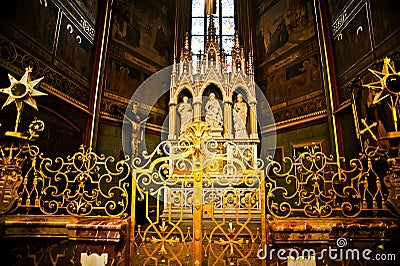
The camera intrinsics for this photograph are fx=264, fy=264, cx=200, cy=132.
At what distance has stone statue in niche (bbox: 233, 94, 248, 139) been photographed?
8.27 meters

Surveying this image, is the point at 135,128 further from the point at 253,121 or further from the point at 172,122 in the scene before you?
the point at 253,121

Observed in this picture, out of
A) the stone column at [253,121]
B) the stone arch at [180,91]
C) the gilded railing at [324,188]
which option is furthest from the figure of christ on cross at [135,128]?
the gilded railing at [324,188]

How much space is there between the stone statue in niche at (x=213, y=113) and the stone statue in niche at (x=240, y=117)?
491mm

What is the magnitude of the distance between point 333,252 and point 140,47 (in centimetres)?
879

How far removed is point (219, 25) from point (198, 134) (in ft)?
31.4

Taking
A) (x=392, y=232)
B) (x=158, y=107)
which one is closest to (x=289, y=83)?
(x=158, y=107)

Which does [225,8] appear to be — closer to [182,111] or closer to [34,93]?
[182,111]

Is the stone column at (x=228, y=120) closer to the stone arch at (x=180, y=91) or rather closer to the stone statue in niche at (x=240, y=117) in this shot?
the stone statue in niche at (x=240, y=117)

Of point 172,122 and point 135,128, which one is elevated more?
point 172,122

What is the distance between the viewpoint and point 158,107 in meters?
9.69

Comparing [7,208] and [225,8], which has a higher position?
[225,8]

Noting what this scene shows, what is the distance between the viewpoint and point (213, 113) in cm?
852

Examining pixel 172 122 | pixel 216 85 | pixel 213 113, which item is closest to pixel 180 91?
pixel 172 122

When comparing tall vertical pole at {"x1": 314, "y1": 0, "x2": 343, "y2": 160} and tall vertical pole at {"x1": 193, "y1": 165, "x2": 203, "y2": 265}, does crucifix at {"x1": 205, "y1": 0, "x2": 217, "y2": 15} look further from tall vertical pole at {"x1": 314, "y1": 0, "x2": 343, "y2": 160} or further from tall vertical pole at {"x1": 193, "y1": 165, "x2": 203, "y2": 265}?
tall vertical pole at {"x1": 193, "y1": 165, "x2": 203, "y2": 265}
